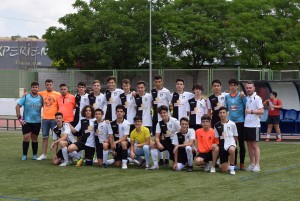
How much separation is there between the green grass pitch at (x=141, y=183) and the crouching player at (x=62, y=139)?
258mm

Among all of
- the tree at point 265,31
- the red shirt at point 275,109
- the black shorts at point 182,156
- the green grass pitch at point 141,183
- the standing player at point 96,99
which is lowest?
the green grass pitch at point 141,183

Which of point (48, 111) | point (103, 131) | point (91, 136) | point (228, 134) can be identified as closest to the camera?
point (228, 134)

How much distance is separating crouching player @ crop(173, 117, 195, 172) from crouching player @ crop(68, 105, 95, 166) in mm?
1932

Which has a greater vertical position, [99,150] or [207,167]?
[99,150]

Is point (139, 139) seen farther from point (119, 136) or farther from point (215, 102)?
point (215, 102)

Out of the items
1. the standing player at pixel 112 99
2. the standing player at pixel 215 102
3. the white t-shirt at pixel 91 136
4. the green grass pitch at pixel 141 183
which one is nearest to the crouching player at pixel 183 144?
the green grass pitch at pixel 141 183

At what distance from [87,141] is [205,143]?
2.64 metres

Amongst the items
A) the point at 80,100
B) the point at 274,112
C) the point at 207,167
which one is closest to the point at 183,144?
the point at 207,167

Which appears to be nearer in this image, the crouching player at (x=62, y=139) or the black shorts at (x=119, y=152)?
the black shorts at (x=119, y=152)

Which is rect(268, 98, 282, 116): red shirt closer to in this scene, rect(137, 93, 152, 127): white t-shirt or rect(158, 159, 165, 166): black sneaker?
rect(137, 93, 152, 127): white t-shirt

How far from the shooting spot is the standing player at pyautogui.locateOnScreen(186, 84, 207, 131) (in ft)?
46.6

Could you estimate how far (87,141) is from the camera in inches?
567

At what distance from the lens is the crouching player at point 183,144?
1337cm

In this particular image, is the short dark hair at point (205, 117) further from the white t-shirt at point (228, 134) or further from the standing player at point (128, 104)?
the standing player at point (128, 104)
